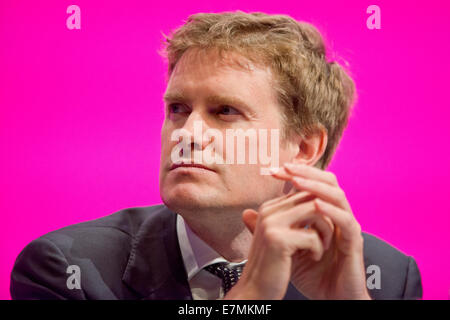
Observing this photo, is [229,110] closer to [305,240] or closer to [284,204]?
[284,204]

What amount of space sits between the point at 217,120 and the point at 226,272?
0.58 meters

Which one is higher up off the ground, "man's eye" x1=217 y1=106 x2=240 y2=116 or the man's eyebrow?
the man's eyebrow

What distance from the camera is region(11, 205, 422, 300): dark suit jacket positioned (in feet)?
6.53

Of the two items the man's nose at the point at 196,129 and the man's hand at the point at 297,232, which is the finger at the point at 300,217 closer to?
the man's hand at the point at 297,232

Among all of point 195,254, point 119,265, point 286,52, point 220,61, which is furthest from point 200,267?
point 286,52

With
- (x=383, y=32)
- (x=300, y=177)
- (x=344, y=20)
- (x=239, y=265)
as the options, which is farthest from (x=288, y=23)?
(x=239, y=265)

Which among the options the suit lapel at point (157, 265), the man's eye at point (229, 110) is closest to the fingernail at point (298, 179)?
the man's eye at point (229, 110)

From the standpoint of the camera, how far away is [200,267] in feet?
6.89

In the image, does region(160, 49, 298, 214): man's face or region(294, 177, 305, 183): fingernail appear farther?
region(160, 49, 298, 214): man's face

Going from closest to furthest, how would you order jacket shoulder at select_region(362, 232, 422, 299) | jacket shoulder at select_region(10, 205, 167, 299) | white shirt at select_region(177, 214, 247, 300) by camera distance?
jacket shoulder at select_region(10, 205, 167, 299), white shirt at select_region(177, 214, 247, 300), jacket shoulder at select_region(362, 232, 422, 299)

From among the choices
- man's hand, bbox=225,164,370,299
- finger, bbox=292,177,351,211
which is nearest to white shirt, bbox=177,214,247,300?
man's hand, bbox=225,164,370,299

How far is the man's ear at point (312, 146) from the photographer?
2.21m

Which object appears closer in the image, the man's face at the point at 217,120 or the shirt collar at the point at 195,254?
the man's face at the point at 217,120

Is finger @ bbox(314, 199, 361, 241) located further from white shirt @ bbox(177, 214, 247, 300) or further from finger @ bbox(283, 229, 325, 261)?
white shirt @ bbox(177, 214, 247, 300)
